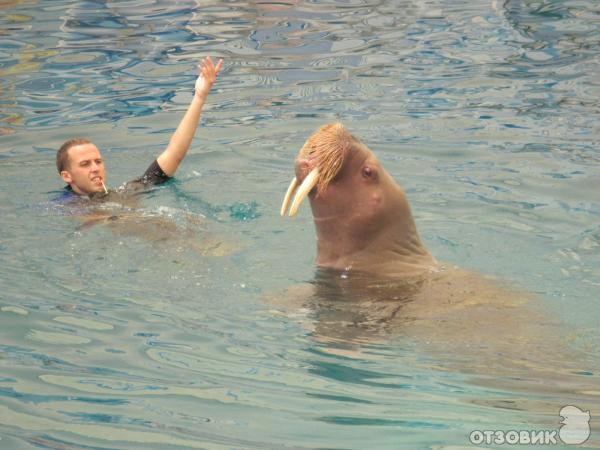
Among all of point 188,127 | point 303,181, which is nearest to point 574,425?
point 303,181

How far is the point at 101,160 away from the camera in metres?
8.04

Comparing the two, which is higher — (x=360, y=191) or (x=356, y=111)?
(x=360, y=191)

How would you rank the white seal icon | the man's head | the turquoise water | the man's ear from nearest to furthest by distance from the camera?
the white seal icon
the turquoise water
the man's head
the man's ear

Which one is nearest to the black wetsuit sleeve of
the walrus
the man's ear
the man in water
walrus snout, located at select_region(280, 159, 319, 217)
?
the man in water

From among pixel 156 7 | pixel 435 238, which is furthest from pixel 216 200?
pixel 156 7

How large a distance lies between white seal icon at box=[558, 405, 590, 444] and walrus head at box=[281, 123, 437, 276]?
5.34 ft

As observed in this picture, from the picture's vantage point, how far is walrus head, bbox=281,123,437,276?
5.16 metres

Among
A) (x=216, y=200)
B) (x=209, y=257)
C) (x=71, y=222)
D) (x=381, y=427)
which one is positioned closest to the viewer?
(x=381, y=427)

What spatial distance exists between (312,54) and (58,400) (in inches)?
327

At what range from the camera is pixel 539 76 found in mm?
10773

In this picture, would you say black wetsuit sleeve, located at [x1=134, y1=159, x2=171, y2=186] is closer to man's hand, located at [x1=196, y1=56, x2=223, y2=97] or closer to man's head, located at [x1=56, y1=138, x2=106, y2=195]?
man's head, located at [x1=56, y1=138, x2=106, y2=195]

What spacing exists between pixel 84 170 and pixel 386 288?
3.33m

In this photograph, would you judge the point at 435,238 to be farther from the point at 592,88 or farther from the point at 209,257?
the point at 592,88

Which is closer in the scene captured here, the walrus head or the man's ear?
the walrus head
